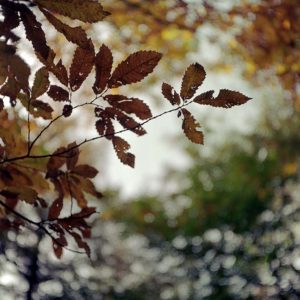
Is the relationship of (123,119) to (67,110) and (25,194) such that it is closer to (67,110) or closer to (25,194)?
(67,110)

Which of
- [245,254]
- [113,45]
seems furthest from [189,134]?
[245,254]

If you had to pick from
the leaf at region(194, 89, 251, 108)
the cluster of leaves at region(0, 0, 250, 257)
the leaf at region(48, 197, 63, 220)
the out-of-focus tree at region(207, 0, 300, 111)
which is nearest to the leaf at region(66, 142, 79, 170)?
the cluster of leaves at region(0, 0, 250, 257)

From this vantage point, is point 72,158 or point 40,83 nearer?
point 40,83

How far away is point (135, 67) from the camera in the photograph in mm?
852

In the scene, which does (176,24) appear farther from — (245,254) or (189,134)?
(245,254)

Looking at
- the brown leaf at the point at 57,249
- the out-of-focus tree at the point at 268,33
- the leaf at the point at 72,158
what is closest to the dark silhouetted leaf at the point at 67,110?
the leaf at the point at 72,158

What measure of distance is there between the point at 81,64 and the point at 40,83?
0.40 feet

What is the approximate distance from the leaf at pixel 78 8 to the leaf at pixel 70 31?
3cm

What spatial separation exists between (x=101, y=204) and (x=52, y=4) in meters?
6.94

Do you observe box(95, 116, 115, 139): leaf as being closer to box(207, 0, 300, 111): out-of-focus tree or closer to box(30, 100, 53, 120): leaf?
box(30, 100, 53, 120): leaf

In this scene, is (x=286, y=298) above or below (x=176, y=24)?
below

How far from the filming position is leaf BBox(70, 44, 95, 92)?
842mm

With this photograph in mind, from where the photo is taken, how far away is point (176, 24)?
97.7 inches

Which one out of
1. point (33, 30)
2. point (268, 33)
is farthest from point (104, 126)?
point (268, 33)
